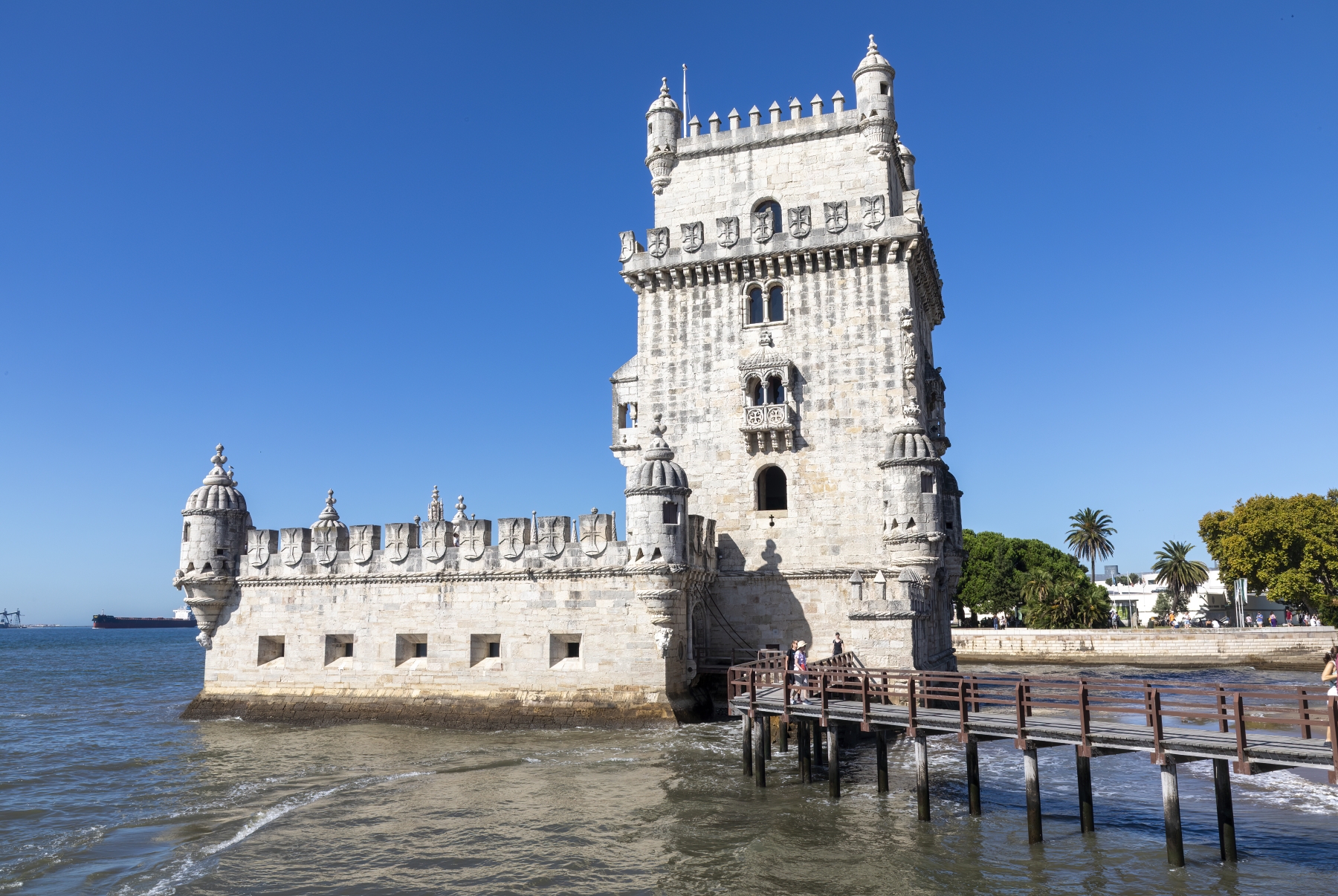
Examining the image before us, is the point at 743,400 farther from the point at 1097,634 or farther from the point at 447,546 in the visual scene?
the point at 1097,634

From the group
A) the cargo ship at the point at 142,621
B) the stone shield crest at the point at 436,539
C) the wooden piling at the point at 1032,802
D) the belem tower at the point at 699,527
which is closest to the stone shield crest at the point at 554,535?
the belem tower at the point at 699,527

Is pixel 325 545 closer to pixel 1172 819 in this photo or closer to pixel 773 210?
pixel 773 210

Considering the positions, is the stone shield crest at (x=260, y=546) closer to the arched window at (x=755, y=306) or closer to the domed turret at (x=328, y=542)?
the domed turret at (x=328, y=542)

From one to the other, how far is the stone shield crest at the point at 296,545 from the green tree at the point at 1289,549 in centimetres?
4977

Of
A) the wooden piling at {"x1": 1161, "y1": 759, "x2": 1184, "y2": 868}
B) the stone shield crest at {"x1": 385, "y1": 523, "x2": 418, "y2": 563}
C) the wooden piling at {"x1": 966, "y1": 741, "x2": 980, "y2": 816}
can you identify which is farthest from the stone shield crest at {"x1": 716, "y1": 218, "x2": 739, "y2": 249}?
the wooden piling at {"x1": 1161, "y1": 759, "x2": 1184, "y2": 868}

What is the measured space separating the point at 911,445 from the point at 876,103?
38.2ft

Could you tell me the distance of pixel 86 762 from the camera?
1025 inches

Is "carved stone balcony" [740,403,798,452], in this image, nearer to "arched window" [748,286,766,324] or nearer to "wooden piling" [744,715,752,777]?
"arched window" [748,286,766,324]

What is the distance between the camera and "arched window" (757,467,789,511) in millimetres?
30641

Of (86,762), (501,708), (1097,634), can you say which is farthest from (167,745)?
(1097,634)

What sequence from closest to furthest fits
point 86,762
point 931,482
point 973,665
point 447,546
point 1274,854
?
point 1274,854
point 86,762
point 931,482
point 447,546
point 973,665

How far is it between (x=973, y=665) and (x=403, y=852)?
133 ft

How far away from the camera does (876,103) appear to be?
102 ft

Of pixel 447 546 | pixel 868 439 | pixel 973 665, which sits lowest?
pixel 973 665
